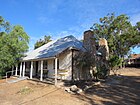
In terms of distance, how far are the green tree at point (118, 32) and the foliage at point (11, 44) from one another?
1585cm

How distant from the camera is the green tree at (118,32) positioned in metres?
34.7

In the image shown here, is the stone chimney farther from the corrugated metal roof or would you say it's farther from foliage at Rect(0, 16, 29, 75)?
foliage at Rect(0, 16, 29, 75)

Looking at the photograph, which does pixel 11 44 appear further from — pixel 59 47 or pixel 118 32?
pixel 118 32

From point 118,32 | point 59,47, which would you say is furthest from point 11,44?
point 118,32

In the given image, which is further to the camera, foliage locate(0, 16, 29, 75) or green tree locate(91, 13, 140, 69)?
green tree locate(91, 13, 140, 69)

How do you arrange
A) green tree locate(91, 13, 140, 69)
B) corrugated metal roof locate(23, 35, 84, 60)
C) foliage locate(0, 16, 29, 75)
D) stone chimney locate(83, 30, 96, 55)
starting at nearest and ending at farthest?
corrugated metal roof locate(23, 35, 84, 60)
stone chimney locate(83, 30, 96, 55)
foliage locate(0, 16, 29, 75)
green tree locate(91, 13, 140, 69)

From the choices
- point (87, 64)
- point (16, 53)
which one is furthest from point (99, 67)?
point (16, 53)

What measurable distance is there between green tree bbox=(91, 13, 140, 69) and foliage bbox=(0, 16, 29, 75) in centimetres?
1585

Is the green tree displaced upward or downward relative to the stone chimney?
upward

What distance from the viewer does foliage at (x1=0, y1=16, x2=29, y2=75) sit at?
22.7 meters

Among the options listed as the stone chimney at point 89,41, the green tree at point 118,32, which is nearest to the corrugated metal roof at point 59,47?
the stone chimney at point 89,41

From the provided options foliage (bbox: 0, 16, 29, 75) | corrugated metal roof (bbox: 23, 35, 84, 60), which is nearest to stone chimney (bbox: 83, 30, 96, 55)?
corrugated metal roof (bbox: 23, 35, 84, 60)

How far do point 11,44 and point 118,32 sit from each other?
927 inches

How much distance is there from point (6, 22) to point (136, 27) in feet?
93.4
